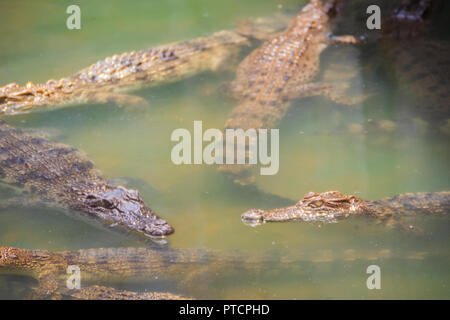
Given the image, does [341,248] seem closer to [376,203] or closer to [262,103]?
[376,203]

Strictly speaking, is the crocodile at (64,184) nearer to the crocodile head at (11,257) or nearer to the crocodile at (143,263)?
the crocodile at (143,263)

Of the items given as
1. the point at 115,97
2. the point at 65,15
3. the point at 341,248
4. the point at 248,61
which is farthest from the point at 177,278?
the point at 65,15

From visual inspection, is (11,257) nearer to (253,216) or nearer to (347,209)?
(253,216)

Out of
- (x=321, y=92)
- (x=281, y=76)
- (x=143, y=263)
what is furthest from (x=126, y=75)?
(x=143, y=263)

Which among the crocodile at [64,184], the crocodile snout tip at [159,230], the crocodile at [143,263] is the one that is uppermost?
the crocodile at [64,184]

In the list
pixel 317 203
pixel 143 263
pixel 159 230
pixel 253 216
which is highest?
pixel 317 203

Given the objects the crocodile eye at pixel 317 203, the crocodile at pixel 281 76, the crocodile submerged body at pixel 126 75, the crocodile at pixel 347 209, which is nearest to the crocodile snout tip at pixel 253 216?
the crocodile at pixel 347 209

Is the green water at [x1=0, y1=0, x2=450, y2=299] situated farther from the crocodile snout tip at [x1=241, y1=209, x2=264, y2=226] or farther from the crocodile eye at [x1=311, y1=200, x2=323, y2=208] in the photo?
the crocodile eye at [x1=311, y1=200, x2=323, y2=208]
